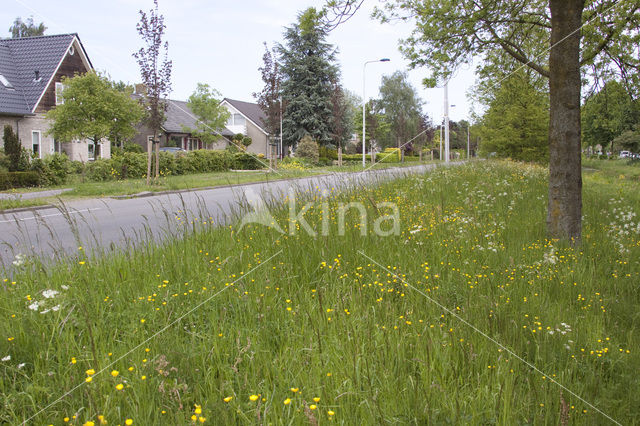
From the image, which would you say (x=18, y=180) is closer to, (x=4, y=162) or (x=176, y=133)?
(x=4, y=162)

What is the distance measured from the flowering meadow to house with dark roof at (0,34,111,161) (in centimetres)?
2543

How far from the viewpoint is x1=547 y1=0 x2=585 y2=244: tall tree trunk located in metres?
6.32

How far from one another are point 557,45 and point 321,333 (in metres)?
5.84

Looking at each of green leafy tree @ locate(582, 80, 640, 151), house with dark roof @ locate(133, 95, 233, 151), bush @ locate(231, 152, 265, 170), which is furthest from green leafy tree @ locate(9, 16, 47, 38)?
green leafy tree @ locate(582, 80, 640, 151)

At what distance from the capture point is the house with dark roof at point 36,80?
87.5 feet

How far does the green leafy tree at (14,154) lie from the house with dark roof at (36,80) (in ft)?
19.6

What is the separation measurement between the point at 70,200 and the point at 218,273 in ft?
37.1

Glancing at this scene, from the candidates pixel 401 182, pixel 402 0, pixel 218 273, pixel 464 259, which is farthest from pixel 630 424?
pixel 402 0

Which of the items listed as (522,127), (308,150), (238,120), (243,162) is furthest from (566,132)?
(238,120)

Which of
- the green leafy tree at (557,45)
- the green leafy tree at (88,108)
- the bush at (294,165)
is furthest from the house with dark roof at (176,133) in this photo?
the green leafy tree at (557,45)

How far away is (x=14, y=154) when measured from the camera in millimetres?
19609

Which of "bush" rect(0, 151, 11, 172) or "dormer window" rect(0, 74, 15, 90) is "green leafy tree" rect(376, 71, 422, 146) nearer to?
"dormer window" rect(0, 74, 15, 90)

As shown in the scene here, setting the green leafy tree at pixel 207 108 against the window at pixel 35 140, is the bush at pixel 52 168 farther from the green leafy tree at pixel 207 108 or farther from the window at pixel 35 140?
the green leafy tree at pixel 207 108

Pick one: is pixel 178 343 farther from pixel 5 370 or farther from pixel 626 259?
pixel 626 259
